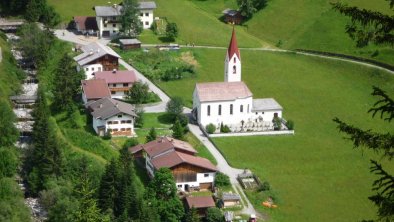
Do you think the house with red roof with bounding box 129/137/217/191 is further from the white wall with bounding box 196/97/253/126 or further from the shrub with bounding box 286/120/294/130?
the shrub with bounding box 286/120/294/130

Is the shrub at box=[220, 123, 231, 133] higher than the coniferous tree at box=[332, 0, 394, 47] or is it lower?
lower

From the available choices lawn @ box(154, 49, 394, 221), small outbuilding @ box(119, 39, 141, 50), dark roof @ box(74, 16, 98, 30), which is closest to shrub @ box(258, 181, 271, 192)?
lawn @ box(154, 49, 394, 221)

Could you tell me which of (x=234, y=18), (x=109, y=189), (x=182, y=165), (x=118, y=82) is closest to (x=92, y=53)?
(x=118, y=82)

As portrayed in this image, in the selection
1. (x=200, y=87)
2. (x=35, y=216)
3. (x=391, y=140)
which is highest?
(x=391, y=140)

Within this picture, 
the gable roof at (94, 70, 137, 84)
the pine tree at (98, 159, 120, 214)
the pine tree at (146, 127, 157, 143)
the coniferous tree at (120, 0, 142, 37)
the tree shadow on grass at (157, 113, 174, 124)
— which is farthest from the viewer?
the coniferous tree at (120, 0, 142, 37)

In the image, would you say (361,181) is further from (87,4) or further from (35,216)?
(87,4)

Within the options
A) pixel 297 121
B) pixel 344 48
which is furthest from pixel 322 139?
pixel 344 48

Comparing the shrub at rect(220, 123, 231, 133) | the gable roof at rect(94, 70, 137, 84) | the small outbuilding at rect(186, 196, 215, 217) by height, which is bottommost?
the small outbuilding at rect(186, 196, 215, 217)
